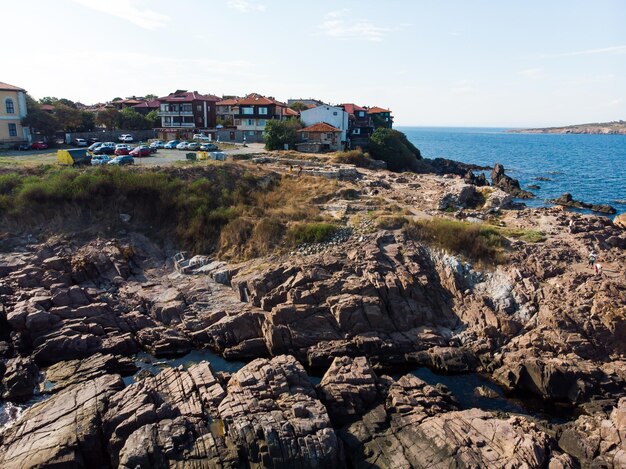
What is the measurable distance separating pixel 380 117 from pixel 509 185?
102 feet

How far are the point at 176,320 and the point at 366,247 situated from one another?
15.0 m

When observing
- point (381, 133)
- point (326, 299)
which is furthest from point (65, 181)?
point (381, 133)

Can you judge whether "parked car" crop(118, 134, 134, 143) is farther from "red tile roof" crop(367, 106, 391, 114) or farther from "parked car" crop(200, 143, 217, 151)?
"red tile roof" crop(367, 106, 391, 114)

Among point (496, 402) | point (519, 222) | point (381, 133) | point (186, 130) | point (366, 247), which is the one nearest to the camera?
point (496, 402)

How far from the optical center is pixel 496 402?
26.5m

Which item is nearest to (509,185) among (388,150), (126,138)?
(388,150)

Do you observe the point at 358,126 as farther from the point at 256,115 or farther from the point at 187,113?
the point at 187,113

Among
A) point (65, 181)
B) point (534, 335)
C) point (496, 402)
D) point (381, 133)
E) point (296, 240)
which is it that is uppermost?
point (381, 133)

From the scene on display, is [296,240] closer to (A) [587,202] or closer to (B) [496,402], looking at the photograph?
(B) [496,402]

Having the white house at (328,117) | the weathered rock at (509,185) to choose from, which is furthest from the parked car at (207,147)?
the weathered rock at (509,185)

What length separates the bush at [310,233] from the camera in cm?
3944

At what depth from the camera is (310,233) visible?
39781 mm

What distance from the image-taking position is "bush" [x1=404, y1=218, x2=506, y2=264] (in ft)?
120

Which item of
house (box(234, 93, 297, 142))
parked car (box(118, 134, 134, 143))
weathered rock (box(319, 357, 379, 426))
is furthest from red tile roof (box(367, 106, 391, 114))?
weathered rock (box(319, 357, 379, 426))
